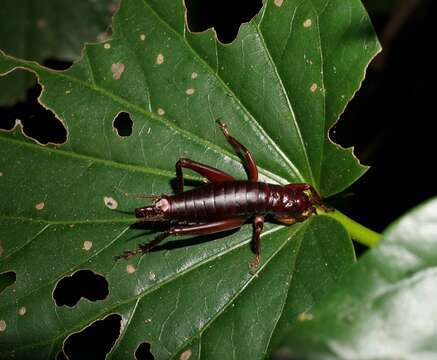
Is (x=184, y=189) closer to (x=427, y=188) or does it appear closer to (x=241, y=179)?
(x=241, y=179)

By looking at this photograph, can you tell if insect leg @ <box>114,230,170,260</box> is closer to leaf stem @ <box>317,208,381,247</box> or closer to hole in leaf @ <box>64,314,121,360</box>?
hole in leaf @ <box>64,314,121,360</box>

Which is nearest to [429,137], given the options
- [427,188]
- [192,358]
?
[427,188]

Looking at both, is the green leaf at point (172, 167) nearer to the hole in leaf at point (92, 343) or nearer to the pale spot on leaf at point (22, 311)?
the pale spot on leaf at point (22, 311)

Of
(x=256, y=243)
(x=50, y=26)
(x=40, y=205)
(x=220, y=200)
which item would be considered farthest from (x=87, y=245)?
(x=50, y=26)

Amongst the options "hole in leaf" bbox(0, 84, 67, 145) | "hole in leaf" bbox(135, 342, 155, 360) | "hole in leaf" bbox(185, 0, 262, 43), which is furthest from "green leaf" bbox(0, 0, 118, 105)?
"hole in leaf" bbox(135, 342, 155, 360)

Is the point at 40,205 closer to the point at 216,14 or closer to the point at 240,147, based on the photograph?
the point at 240,147

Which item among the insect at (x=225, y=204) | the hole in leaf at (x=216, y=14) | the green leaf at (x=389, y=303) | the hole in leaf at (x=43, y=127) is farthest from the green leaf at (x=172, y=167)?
the hole in leaf at (x=216, y=14)
